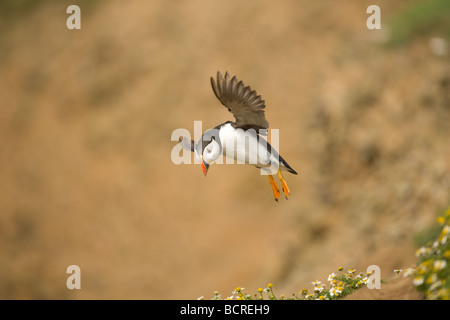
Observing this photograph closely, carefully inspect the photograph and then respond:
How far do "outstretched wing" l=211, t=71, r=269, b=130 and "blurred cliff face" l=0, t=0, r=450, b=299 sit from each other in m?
6.19

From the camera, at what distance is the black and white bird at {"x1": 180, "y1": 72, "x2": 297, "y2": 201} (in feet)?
14.7

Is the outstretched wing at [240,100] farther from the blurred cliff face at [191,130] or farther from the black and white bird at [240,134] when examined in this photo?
the blurred cliff face at [191,130]

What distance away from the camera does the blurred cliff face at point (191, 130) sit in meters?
12.6

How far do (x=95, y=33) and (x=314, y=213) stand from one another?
18.2 metres

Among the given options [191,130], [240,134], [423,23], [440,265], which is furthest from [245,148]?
[191,130]

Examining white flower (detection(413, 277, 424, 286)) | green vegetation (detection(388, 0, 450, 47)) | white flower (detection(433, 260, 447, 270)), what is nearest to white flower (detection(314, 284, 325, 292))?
white flower (detection(413, 277, 424, 286))

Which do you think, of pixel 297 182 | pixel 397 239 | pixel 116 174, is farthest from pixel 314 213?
pixel 116 174

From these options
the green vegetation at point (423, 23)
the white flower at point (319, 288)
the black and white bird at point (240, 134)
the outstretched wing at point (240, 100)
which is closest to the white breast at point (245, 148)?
the black and white bird at point (240, 134)

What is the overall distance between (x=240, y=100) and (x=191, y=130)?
18.1 metres

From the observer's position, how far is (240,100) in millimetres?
4684

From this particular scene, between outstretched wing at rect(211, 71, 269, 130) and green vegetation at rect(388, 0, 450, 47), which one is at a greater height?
green vegetation at rect(388, 0, 450, 47)

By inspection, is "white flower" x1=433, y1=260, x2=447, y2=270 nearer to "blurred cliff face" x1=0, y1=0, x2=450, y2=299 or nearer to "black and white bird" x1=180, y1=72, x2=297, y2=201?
"black and white bird" x1=180, y1=72, x2=297, y2=201

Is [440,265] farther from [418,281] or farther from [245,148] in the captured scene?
[245,148]

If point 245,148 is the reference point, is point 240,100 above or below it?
above
